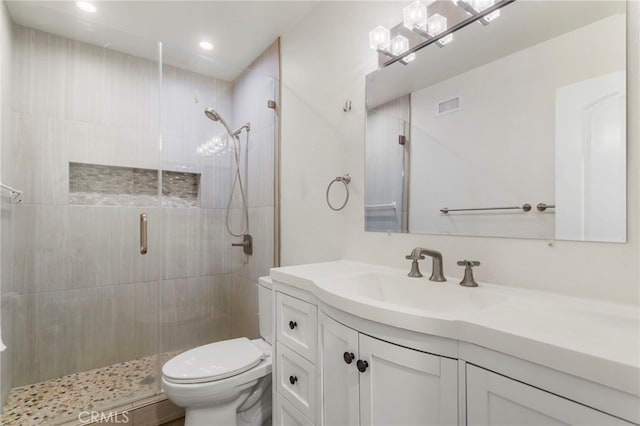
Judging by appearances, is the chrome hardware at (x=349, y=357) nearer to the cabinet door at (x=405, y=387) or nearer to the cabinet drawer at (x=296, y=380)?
the cabinet door at (x=405, y=387)

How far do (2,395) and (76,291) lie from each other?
2.12ft

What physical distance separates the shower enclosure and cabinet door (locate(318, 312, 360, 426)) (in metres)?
1.28

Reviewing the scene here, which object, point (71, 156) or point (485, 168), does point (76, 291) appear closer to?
point (71, 156)

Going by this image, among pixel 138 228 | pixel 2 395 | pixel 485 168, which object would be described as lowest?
pixel 2 395

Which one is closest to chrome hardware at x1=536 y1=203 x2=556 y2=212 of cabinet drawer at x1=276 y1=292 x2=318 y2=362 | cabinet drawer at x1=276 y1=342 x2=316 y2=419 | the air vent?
the air vent

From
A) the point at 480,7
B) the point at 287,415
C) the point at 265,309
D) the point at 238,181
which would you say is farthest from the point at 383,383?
the point at 238,181

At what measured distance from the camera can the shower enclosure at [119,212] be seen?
1.94 metres

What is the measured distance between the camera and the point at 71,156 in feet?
6.98

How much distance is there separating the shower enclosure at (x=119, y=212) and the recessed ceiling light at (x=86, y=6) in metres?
0.11

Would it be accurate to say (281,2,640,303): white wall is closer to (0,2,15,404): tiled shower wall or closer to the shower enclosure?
the shower enclosure

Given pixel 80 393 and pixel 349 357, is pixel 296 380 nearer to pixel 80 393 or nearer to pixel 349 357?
pixel 349 357

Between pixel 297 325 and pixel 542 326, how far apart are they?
0.89 m

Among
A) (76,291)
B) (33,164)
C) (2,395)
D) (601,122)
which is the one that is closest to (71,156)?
→ (33,164)

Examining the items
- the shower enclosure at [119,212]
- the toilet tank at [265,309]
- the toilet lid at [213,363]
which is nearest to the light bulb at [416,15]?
the shower enclosure at [119,212]
